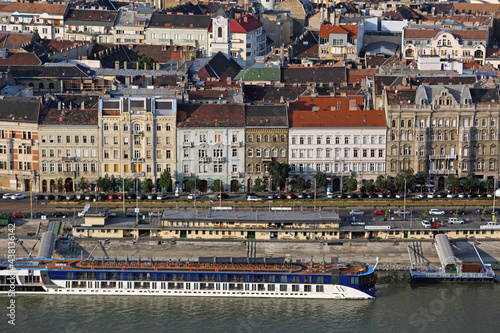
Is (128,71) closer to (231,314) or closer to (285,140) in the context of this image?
(285,140)

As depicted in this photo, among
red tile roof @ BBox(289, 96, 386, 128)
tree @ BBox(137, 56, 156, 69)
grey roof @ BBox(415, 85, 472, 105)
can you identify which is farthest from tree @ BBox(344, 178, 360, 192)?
tree @ BBox(137, 56, 156, 69)

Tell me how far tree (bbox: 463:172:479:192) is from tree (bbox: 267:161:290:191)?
60.0ft

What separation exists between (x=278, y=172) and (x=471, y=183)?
19.7 m

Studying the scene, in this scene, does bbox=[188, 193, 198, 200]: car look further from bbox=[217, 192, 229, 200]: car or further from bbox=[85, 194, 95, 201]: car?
bbox=[85, 194, 95, 201]: car

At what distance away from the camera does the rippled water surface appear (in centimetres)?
9762

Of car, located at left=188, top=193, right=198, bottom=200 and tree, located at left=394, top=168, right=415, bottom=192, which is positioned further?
tree, located at left=394, top=168, right=415, bottom=192

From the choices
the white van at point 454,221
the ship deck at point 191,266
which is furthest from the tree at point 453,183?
the ship deck at point 191,266

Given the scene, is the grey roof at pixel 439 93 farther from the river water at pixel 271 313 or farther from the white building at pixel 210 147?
the river water at pixel 271 313

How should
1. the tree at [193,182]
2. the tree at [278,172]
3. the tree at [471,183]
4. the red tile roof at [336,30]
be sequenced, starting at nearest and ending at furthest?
the tree at [278,172]
the tree at [193,182]
the tree at [471,183]
the red tile roof at [336,30]

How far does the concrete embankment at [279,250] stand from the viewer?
371 ft

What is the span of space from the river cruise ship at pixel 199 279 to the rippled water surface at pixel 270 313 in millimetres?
753

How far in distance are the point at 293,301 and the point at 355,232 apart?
1391 cm

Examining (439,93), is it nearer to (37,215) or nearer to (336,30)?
(37,215)

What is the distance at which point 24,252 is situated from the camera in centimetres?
11444
